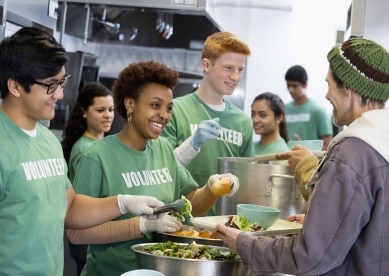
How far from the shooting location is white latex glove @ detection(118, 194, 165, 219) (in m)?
2.14

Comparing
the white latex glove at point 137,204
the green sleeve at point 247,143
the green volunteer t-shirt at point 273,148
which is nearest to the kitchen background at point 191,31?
the green sleeve at point 247,143

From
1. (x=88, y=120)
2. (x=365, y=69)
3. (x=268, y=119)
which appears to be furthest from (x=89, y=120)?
(x=365, y=69)

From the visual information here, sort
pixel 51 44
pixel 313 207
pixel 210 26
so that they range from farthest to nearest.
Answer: pixel 210 26 < pixel 51 44 < pixel 313 207

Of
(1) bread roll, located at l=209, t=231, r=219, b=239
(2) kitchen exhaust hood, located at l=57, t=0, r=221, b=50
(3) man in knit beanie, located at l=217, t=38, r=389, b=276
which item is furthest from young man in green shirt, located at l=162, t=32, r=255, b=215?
(2) kitchen exhaust hood, located at l=57, t=0, r=221, b=50

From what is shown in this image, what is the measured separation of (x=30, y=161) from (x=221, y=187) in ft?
2.74

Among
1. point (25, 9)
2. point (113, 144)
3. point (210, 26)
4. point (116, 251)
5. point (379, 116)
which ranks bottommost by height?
point (116, 251)

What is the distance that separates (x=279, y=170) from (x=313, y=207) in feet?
2.80

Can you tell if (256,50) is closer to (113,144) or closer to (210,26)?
(210,26)

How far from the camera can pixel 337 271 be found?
5.75 ft

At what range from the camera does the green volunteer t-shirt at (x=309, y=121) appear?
565 cm

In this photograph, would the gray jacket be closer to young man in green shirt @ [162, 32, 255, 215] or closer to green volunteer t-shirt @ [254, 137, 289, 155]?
young man in green shirt @ [162, 32, 255, 215]

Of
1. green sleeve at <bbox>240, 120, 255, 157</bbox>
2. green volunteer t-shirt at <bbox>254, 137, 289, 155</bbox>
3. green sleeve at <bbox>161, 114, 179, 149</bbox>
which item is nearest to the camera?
green sleeve at <bbox>161, 114, 179, 149</bbox>

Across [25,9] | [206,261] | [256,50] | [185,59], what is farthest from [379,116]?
[256,50]

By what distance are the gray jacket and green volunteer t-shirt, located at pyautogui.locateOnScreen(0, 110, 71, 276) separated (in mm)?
763
